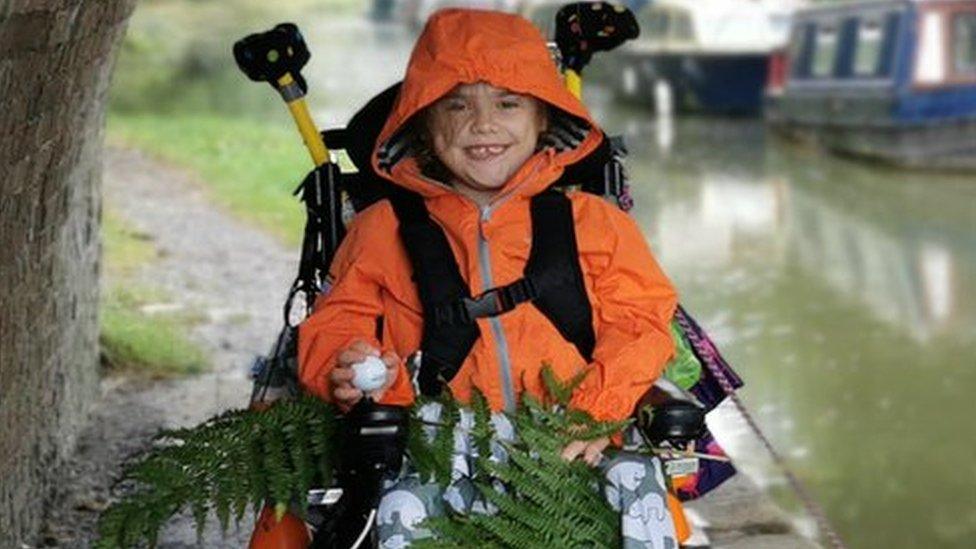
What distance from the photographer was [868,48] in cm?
2170

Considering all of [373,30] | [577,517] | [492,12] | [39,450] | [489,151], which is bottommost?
[373,30]

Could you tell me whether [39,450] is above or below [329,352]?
below

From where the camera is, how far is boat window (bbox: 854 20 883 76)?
844 inches

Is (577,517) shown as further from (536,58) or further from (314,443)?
(536,58)

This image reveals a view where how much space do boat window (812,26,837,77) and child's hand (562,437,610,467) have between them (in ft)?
63.1

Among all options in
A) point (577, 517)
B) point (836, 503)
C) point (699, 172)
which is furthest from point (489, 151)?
point (699, 172)

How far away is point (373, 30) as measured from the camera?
139 ft

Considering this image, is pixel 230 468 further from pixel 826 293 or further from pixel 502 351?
pixel 826 293

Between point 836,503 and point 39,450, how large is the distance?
13.1 feet

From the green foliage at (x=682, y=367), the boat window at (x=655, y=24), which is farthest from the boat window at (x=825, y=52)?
the green foliage at (x=682, y=367)

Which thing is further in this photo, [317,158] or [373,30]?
[373,30]

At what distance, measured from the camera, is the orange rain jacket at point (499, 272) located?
165 inches

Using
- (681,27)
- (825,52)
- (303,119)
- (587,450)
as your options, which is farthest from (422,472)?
(681,27)

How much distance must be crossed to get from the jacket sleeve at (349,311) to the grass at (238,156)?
7.95 m
